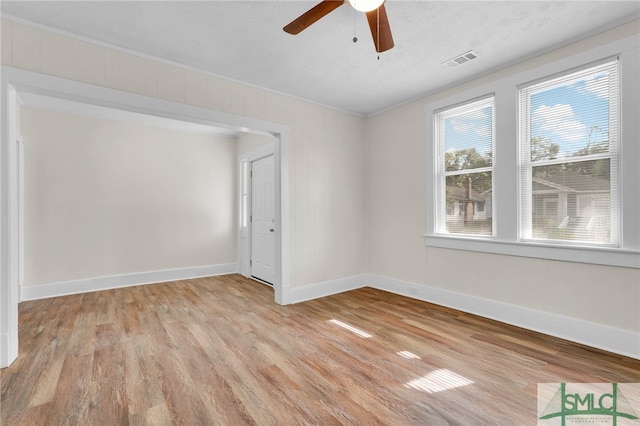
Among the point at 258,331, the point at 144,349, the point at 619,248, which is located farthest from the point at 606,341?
the point at 144,349

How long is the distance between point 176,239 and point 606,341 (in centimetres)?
597

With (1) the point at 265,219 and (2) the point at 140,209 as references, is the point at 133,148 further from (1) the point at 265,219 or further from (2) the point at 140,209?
(1) the point at 265,219

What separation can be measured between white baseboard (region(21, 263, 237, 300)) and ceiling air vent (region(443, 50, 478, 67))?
5063mm

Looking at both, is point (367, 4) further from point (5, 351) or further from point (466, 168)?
point (5, 351)

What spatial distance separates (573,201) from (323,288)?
3115 millimetres

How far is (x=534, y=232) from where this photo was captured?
3102mm

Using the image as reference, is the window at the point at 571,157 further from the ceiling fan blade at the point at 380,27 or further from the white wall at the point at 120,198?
the white wall at the point at 120,198

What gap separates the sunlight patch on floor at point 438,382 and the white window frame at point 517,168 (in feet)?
5.46

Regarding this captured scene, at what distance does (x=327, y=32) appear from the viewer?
2.60 m

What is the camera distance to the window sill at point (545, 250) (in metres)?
2.51

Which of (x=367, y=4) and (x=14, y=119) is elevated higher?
(x=367, y=4)

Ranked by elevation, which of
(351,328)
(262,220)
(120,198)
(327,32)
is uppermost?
(327,32)
